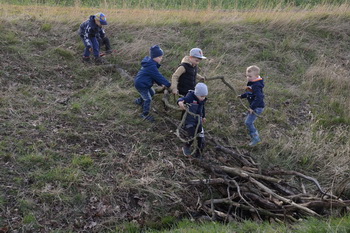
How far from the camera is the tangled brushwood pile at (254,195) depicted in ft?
17.2

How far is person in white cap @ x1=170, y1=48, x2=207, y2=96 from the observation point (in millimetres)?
7066

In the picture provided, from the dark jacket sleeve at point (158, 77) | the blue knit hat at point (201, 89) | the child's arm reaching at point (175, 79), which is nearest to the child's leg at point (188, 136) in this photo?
the blue knit hat at point (201, 89)

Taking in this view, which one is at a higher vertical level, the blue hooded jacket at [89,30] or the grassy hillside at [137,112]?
the blue hooded jacket at [89,30]

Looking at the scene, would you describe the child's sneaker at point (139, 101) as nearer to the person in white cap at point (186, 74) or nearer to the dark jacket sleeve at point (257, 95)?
the person in white cap at point (186, 74)

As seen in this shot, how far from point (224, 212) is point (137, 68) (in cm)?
511

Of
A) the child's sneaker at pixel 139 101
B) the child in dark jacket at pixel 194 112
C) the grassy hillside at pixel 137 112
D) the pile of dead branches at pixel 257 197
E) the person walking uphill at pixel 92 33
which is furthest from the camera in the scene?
the person walking uphill at pixel 92 33

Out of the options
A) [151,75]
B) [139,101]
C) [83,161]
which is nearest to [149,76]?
[151,75]

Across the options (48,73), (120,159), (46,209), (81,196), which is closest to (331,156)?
(120,159)

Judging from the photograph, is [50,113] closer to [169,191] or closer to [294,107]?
[169,191]

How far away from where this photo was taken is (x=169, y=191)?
5824mm

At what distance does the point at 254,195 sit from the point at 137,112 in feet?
10.7

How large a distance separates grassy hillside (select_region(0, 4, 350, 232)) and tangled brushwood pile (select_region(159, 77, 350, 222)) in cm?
26

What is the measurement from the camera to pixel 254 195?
5.61 meters

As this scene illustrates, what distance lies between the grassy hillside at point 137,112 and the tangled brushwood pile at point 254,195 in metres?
0.26
